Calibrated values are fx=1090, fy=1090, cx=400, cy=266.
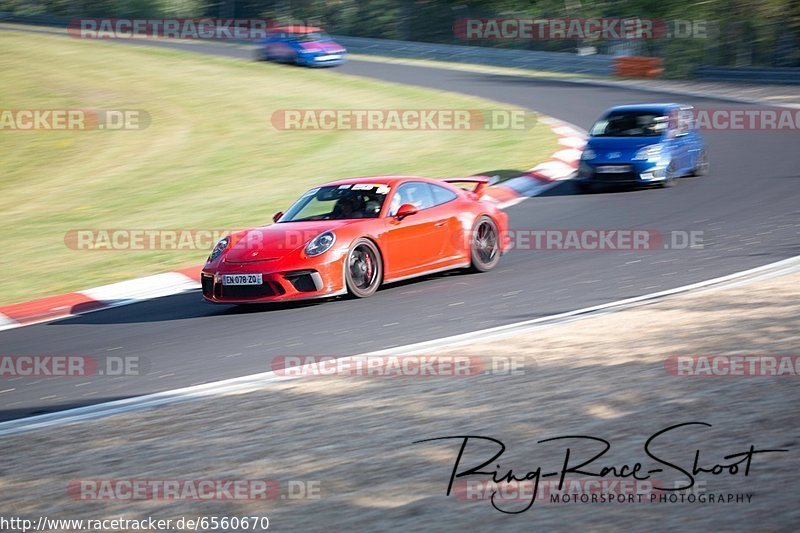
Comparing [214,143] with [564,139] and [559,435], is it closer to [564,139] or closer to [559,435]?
[564,139]

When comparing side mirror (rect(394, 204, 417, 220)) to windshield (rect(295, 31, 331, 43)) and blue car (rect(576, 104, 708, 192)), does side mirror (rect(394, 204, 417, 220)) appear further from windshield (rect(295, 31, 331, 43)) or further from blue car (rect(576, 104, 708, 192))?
windshield (rect(295, 31, 331, 43))

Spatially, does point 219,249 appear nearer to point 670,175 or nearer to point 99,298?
point 99,298

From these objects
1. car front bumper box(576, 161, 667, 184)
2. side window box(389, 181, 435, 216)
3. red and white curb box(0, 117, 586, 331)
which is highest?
side window box(389, 181, 435, 216)

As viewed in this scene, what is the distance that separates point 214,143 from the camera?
23891mm

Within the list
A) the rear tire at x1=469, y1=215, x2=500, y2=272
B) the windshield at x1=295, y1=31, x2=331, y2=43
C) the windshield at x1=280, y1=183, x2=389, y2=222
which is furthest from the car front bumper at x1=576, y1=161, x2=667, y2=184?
the windshield at x1=295, y1=31, x2=331, y2=43

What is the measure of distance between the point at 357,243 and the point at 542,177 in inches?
329

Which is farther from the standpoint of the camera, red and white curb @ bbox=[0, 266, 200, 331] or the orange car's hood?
red and white curb @ bbox=[0, 266, 200, 331]

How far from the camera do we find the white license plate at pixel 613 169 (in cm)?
1709

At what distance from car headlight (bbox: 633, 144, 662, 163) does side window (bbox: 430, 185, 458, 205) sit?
230 inches

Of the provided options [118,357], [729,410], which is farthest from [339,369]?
[729,410]

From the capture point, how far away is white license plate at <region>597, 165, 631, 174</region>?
56.1 ft

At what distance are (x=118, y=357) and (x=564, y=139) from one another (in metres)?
14.9

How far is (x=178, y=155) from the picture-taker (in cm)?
2273

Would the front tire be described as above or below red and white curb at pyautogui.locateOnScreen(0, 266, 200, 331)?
above
